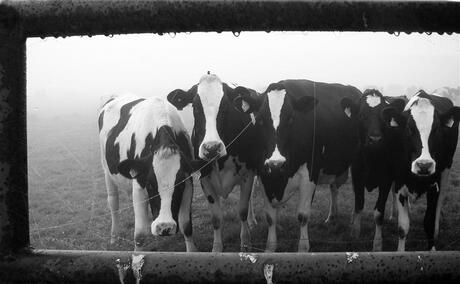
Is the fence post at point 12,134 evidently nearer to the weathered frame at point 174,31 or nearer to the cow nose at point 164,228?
the weathered frame at point 174,31

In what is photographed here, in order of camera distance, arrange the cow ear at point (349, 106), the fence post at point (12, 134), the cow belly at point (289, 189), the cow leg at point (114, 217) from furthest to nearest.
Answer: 1. the cow ear at point (349, 106)
2. the cow belly at point (289, 189)
3. the cow leg at point (114, 217)
4. the fence post at point (12, 134)

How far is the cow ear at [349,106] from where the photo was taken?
15.7 feet

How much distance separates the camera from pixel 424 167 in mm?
3521

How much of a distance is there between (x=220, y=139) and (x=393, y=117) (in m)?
1.65

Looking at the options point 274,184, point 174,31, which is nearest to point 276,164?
point 274,184

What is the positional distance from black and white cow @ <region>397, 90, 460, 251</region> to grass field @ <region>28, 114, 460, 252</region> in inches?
6.8

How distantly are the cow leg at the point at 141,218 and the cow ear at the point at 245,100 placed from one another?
120cm

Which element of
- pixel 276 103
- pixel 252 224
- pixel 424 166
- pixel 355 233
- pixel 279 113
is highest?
pixel 276 103

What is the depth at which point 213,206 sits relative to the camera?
467 cm

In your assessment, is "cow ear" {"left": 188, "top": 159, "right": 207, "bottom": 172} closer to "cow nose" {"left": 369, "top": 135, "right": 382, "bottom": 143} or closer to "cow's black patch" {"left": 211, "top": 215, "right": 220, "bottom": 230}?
"cow's black patch" {"left": 211, "top": 215, "right": 220, "bottom": 230}

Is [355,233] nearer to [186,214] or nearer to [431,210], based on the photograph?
[431,210]

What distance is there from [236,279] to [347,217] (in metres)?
2.57

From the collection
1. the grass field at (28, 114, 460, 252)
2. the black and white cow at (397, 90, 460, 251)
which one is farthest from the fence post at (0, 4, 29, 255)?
the black and white cow at (397, 90, 460, 251)

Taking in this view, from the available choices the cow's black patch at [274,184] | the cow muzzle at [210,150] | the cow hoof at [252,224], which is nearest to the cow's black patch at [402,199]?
the cow's black patch at [274,184]
